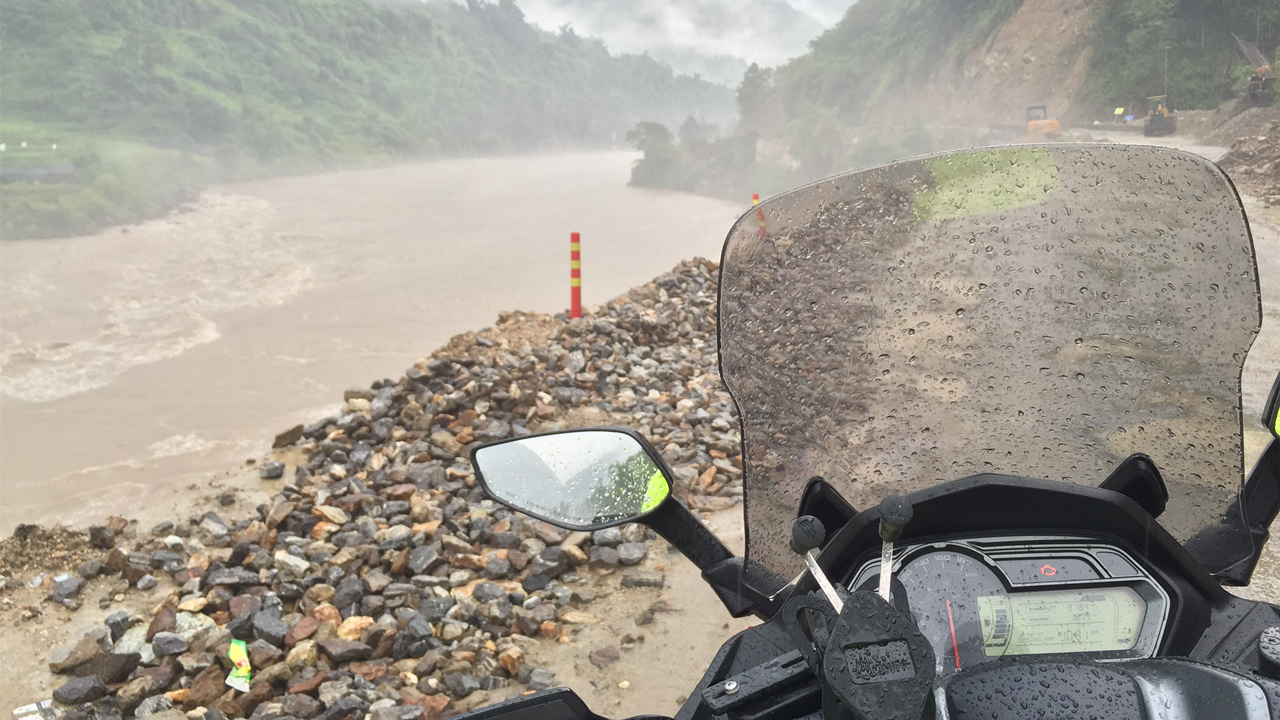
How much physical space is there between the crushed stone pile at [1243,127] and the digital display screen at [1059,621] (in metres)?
6.64

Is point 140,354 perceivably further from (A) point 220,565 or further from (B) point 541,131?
(B) point 541,131

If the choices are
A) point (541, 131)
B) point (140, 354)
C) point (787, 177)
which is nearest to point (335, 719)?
point (140, 354)

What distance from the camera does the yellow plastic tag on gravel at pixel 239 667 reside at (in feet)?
9.21

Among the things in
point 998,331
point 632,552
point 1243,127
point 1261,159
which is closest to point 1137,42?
point 1243,127

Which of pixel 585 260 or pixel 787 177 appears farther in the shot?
pixel 787 177

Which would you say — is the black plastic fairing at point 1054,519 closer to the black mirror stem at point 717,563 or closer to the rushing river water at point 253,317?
the black mirror stem at point 717,563

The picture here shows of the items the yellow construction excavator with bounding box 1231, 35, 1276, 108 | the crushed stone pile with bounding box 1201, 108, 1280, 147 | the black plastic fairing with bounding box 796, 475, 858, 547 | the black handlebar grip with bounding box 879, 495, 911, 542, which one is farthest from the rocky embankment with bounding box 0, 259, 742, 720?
the yellow construction excavator with bounding box 1231, 35, 1276, 108

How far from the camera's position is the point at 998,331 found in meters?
1.14

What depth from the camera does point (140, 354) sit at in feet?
28.0

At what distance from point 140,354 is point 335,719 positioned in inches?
293

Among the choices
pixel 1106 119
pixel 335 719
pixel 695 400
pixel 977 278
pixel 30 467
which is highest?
pixel 1106 119

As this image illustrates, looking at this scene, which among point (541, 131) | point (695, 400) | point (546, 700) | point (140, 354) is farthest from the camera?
point (541, 131)

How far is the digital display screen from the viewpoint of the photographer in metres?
0.84

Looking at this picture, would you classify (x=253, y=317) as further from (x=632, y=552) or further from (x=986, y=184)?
(x=986, y=184)
